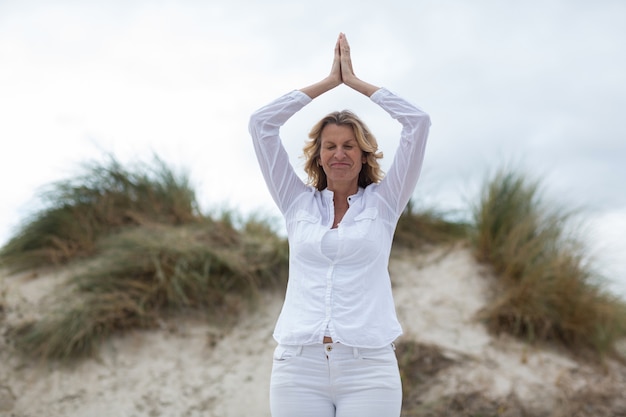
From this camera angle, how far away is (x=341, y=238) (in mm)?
2639

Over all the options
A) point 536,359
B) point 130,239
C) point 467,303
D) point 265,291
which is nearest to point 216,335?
point 265,291

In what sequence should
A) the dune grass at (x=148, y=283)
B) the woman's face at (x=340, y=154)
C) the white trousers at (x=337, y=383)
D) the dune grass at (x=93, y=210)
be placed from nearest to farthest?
the white trousers at (x=337, y=383), the woman's face at (x=340, y=154), the dune grass at (x=148, y=283), the dune grass at (x=93, y=210)

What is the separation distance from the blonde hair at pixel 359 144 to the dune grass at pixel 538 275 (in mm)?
3897

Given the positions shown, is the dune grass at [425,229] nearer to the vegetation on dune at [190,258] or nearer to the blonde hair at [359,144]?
the vegetation on dune at [190,258]

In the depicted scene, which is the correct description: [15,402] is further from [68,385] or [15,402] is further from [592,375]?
[592,375]

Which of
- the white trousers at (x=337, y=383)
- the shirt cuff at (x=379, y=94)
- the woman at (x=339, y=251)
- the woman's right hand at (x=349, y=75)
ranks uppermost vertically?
the woman's right hand at (x=349, y=75)

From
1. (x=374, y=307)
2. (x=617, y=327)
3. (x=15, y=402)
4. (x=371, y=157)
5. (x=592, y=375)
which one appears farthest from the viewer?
(x=617, y=327)

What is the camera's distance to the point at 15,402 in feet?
19.0

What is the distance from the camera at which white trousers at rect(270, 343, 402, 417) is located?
2.46 metres

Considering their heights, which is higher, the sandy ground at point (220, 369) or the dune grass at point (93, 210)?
the dune grass at point (93, 210)

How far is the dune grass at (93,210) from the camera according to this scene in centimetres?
708

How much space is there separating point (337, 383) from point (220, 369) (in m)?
3.83

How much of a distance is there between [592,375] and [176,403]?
3676mm

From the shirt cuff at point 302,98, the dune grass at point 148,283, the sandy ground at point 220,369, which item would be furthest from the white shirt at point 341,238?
the dune grass at point 148,283
